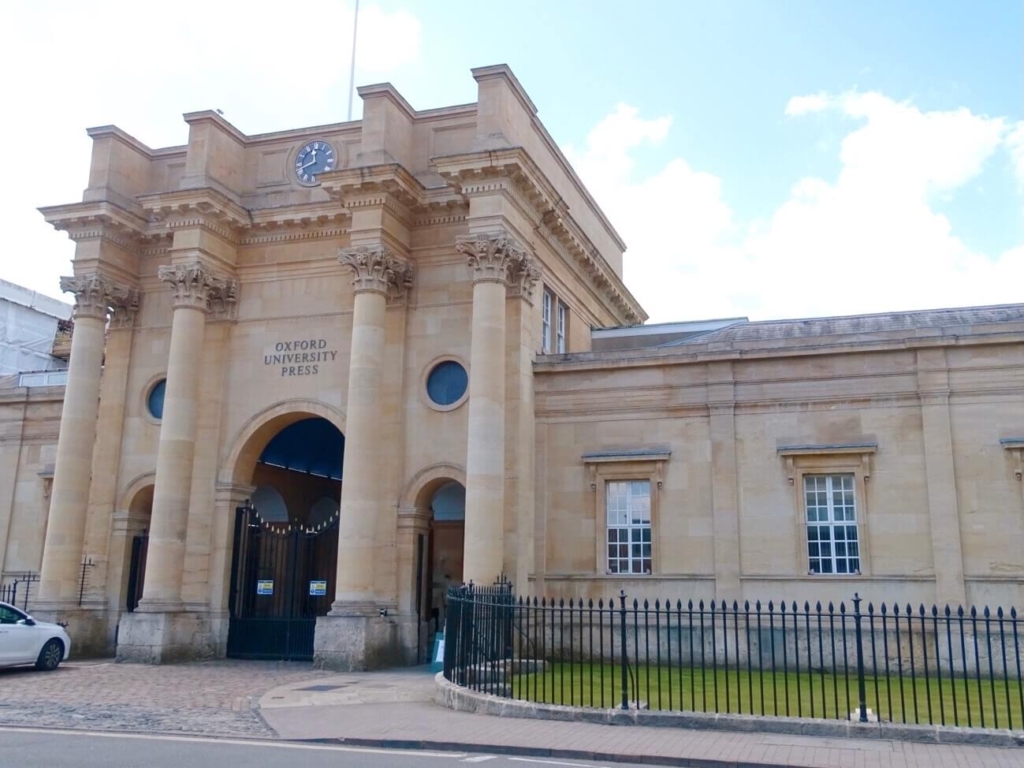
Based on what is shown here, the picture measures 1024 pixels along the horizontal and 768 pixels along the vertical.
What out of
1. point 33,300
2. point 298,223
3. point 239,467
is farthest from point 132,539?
point 33,300

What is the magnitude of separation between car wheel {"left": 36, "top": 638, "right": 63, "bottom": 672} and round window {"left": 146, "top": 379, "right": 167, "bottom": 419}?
22.7 ft

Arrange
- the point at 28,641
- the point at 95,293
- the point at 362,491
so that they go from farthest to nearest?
the point at 95,293 → the point at 362,491 → the point at 28,641

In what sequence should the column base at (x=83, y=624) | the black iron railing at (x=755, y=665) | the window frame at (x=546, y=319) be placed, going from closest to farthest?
the black iron railing at (x=755, y=665)
the column base at (x=83, y=624)
the window frame at (x=546, y=319)

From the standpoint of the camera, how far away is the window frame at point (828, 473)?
19.7 metres

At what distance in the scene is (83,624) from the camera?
913 inches

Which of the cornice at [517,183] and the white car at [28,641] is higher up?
the cornice at [517,183]

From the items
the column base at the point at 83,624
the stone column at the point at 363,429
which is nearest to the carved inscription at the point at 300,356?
the stone column at the point at 363,429

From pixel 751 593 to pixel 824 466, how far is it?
119 inches

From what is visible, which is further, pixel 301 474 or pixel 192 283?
pixel 301 474

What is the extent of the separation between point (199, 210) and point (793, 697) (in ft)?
55.5

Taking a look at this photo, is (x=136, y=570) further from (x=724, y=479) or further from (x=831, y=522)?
(x=831, y=522)

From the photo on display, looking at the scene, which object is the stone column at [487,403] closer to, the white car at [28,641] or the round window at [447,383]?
the round window at [447,383]

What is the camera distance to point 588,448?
22.0 meters

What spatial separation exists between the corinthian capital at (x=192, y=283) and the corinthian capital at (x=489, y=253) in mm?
6553
